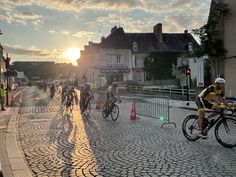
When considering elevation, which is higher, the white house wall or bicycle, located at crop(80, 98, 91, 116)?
the white house wall

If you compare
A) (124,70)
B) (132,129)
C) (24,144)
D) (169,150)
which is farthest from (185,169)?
(124,70)

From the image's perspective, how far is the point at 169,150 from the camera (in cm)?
913

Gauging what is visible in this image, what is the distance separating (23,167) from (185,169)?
10.8 ft

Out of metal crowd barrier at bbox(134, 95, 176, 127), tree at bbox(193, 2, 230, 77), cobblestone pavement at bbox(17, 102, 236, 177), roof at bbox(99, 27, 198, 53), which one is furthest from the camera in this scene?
roof at bbox(99, 27, 198, 53)

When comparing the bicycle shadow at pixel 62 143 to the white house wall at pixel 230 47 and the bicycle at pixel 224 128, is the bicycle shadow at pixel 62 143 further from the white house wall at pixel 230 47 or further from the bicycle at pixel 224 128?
the white house wall at pixel 230 47

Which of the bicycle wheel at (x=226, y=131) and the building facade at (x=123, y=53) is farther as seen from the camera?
the building facade at (x=123, y=53)

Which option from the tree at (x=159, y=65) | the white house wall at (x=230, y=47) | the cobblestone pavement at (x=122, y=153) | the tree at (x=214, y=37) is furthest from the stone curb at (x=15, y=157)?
the tree at (x=159, y=65)

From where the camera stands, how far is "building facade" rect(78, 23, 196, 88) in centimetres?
6306

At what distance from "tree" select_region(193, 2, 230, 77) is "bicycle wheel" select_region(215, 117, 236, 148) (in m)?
17.3

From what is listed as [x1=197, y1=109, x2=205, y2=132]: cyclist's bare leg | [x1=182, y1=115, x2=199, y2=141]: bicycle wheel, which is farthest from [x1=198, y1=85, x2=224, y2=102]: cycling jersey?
[x1=182, y1=115, x2=199, y2=141]: bicycle wheel

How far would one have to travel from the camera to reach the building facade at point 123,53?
63.1m

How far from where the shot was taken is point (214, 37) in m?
27.2

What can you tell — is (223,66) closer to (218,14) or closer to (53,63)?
(218,14)

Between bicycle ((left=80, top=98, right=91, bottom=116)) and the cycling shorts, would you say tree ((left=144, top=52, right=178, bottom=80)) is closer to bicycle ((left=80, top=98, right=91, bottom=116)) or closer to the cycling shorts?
bicycle ((left=80, top=98, right=91, bottom=116))
